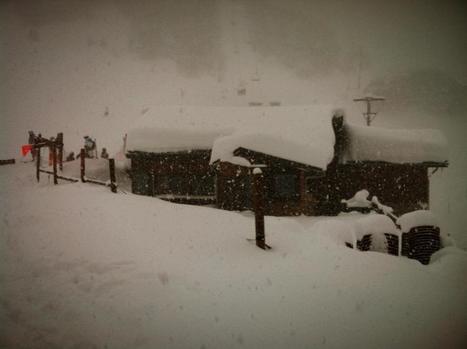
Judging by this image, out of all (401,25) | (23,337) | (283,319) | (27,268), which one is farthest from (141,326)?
(401,25)

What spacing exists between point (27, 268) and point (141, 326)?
107 inches

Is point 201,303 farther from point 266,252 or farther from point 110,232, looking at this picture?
point 110,232

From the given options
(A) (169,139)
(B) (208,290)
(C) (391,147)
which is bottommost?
(B) (208,290)

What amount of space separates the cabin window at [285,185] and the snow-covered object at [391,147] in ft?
9.02

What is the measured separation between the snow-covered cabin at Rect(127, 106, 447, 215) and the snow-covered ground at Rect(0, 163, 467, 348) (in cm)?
702

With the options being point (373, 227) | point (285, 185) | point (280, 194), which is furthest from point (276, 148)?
point (373, 227)

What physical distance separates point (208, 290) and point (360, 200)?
12.2 metres

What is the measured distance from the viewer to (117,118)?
49.1 metres

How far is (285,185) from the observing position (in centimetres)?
1481

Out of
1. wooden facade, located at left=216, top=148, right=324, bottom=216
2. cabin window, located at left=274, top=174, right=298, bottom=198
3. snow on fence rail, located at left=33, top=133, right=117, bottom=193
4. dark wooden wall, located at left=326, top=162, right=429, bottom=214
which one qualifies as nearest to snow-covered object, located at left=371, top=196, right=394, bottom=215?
dark wooden wall, located at left=326, top=162, right=429, bottom=214

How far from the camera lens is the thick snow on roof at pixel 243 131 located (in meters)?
12.0

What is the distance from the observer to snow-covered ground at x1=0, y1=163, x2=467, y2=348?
4117 mm

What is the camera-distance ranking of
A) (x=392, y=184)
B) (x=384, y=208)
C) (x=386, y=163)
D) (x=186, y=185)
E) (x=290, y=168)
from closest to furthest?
(x=384, y=208), (x=290, y=168), (x=386, y=163), (x=186, y=185), (x=392, y=184)

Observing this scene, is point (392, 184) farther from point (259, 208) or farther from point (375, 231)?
point (259, 208)
